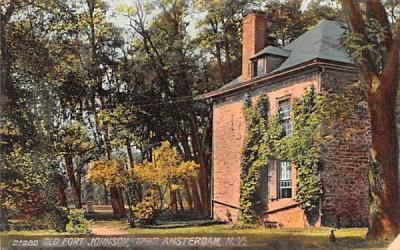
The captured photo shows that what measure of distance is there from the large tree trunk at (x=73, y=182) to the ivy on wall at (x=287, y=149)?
5.70 ft

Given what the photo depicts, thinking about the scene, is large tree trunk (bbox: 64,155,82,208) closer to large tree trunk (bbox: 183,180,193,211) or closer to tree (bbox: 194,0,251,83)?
large tree trunk (bbox: 183,180,193,211)

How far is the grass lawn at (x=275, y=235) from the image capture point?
232 inches

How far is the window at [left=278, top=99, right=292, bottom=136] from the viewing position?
661 centimetres

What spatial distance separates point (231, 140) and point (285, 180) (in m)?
0.72

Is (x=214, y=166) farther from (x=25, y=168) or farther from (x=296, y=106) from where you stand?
(x=25, y=168)

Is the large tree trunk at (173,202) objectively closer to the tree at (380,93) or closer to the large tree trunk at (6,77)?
the tree at (380,93)

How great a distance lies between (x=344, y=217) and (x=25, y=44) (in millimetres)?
3901

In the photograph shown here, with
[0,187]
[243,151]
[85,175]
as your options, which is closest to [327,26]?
[243,151]

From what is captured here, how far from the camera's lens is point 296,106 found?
6.53m

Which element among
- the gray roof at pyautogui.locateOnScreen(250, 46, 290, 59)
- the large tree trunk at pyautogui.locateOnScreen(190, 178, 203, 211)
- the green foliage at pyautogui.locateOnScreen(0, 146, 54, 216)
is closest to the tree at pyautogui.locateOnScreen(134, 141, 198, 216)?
the large tree trunk at pyautogui.locateOnScreen(190, 178, 203, 211)

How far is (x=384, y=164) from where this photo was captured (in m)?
6.05

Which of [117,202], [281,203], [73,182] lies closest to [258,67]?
[281,203]

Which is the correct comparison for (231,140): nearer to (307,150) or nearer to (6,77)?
(307,150)

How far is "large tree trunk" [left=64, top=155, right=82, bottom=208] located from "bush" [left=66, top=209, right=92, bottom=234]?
0.28 ft
